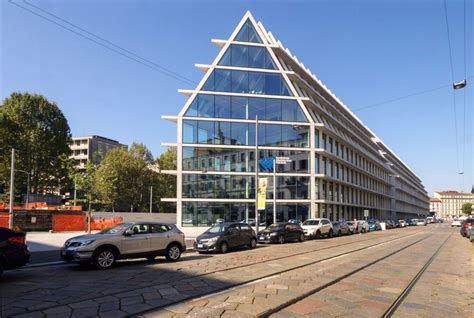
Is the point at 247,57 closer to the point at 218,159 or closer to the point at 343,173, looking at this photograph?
the point at 218,159

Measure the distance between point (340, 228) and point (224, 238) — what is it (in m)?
22.2

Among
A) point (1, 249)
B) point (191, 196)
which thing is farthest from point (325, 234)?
point (1, 249)

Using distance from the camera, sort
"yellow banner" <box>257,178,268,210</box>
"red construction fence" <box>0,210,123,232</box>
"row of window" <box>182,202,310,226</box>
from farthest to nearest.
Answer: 1. "row of window" <box>182,202,310,226</box>
2. "red construction fence" <box>0,210,123,232</box>
3. "yellow banner" <box>257,178,268,210</box>

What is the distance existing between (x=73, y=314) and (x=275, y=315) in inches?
139

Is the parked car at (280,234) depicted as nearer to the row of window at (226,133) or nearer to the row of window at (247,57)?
the row of window at (226,133)

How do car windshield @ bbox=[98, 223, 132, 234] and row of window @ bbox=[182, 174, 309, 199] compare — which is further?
row of window @ bbox=[182, 174, 309, 199]

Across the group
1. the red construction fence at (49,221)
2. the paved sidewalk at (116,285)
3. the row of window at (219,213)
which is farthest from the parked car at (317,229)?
the red construction fence at (49,221)

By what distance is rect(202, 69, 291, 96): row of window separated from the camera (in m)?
48.9

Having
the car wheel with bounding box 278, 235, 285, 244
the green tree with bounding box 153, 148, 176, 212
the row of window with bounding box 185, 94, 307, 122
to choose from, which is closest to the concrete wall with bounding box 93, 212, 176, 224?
the green tree with bounding box 153, 148, 176, 212

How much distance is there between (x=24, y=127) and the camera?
203 feet

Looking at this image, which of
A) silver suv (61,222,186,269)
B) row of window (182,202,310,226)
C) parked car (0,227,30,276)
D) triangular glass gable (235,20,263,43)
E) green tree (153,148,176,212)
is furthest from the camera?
green tree (153,148,176,212)

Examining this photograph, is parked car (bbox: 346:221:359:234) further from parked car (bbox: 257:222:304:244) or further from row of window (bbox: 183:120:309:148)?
parked car (bbox: 257:222:304:244)

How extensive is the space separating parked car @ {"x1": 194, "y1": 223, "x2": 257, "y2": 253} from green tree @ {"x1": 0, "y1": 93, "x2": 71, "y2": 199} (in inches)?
1749

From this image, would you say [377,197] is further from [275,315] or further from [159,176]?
[275,315]
